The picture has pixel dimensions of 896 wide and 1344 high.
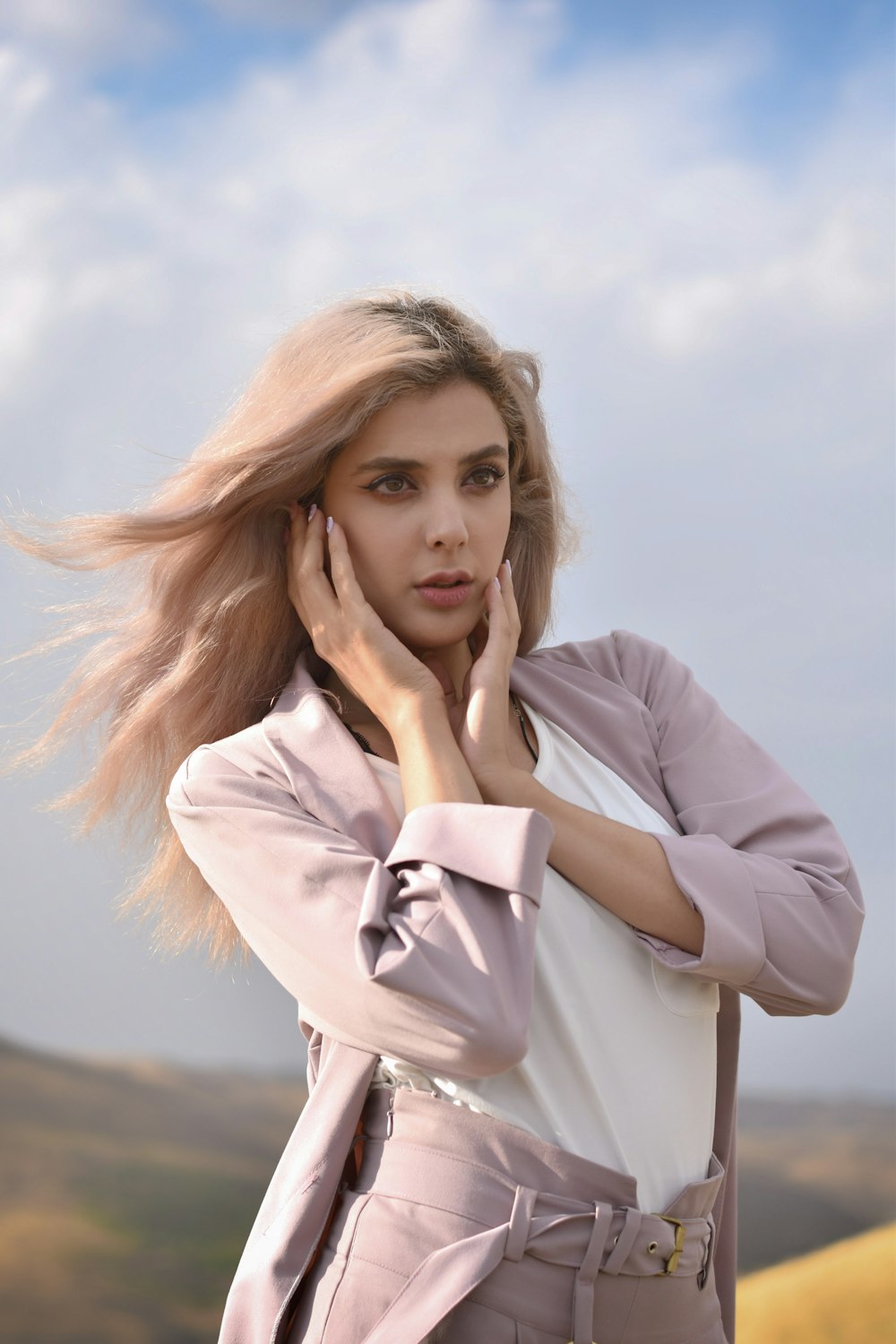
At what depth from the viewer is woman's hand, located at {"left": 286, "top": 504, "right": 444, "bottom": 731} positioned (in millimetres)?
1583

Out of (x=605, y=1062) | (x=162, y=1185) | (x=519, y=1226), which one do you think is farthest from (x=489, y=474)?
(x=162, y=1185)

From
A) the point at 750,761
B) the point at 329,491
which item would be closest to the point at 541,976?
the point at 750,761

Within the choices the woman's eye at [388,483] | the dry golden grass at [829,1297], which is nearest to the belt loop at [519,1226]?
the woman's eye at [388,483]

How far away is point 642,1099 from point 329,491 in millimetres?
882

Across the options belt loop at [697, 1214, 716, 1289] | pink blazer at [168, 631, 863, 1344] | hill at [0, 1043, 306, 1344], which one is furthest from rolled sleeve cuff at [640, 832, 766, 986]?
hill at [0, 1043, 306, 1344]

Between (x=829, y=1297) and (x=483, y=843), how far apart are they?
283 cm

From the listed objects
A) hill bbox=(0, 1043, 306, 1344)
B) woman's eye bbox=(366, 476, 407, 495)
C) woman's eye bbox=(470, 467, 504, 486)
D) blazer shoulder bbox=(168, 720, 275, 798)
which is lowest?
hill bbox=(0, 1043, 306, 1344)

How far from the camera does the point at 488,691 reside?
63.4 inches

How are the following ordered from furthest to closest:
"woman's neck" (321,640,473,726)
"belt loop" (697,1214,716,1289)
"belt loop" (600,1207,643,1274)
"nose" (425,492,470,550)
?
"woman's neck" (321,640,473,726) → "nose" (425,492,470,550) → "belt loop" (697,1214,716,1289) → "belt loop" (600,1207,643,1274)

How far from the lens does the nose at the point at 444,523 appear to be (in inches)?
64.2

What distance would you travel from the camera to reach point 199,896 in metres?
1.92

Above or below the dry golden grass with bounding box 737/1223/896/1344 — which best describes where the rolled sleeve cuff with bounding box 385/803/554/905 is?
above

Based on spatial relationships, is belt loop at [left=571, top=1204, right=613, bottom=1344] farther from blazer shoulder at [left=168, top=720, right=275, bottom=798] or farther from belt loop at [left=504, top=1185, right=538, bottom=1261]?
blazer shoulder at [left=168, top=720, right=275, bottom=798]

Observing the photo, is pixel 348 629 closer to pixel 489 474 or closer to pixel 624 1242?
pixel 489 474
